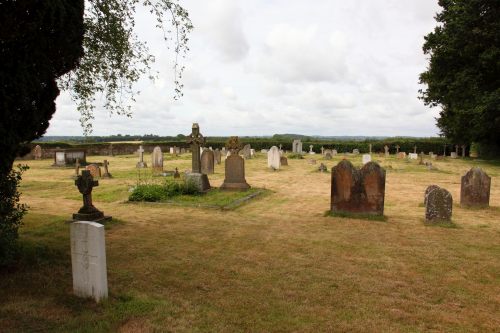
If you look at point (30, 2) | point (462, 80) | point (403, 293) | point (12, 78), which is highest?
point (462, 80)

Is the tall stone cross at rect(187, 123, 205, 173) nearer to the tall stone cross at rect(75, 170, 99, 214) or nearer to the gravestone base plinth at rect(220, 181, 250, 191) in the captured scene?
the gravestone base plinth at rect(220, 181, 250, 191)

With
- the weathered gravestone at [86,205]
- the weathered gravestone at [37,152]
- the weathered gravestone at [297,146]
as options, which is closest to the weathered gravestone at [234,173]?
the weathered gravestone at [86,205]

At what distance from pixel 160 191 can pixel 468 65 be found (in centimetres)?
2508

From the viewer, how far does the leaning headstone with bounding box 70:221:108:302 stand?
14.9ft

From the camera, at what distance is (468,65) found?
26.8 meters

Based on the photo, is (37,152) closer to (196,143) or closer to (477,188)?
(196,143)

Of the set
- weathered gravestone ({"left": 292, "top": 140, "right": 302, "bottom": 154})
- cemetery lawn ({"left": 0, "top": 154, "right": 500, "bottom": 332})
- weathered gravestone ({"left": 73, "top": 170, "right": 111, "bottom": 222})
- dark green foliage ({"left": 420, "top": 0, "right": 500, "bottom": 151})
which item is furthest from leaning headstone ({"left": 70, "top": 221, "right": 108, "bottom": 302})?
weathered gravestone ({"left": 292, "top": 140, "right": 302, "bottom": 154})

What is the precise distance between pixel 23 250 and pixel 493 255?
8.16m

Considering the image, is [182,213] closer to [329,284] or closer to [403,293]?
[329,284]

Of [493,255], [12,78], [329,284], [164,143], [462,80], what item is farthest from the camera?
[164,143]

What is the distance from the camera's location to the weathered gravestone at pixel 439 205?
8.88 meters

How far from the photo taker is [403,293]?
16.1 ft

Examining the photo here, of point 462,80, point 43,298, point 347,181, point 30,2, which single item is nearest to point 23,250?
point 43,298

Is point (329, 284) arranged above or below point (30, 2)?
below
